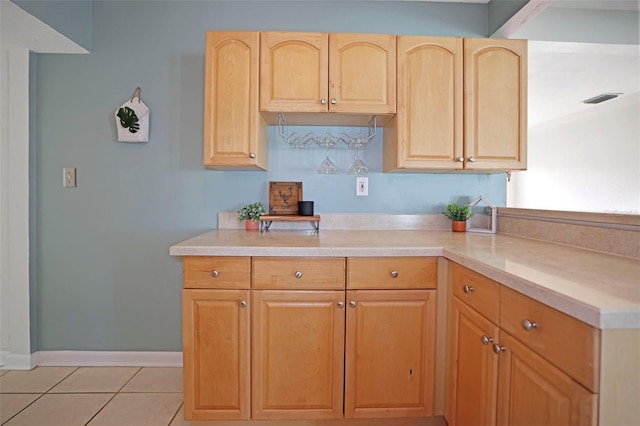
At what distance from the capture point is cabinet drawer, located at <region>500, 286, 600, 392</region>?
0.72 meters

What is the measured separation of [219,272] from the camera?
1458 millimetres

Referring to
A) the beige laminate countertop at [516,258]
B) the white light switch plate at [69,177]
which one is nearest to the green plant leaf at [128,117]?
the white light switch plate at [69,177]

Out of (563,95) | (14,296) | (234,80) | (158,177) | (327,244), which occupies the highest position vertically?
Answer: (563,95)

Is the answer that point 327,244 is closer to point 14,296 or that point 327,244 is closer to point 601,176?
point 14,296

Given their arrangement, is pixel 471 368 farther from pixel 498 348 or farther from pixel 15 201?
pixel 15 201

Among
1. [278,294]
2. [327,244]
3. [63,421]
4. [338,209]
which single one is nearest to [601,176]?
[338,209]

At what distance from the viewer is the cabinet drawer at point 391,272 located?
147 cm

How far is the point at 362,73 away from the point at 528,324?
1.41m

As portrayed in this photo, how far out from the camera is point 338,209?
217 cm

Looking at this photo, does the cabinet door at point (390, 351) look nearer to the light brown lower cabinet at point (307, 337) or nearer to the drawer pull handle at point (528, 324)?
the light brown lower cabinet at point (307, 337)

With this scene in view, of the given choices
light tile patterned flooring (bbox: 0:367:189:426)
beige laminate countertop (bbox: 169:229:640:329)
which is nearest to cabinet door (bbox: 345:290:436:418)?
beige laminate countertop (bbox: 169:229:640:329)

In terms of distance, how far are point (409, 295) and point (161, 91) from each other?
190 centimetres

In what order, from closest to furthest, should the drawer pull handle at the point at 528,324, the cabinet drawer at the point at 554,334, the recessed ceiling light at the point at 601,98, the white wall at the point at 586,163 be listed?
the cabinet drawer at the point at 554,334 < the drawer pull handle at the point at 528,324 < the white wall at the point at 586,163 < the recessed ceiling light at the point at 601,98

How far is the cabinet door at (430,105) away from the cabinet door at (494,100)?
0.20 feet
